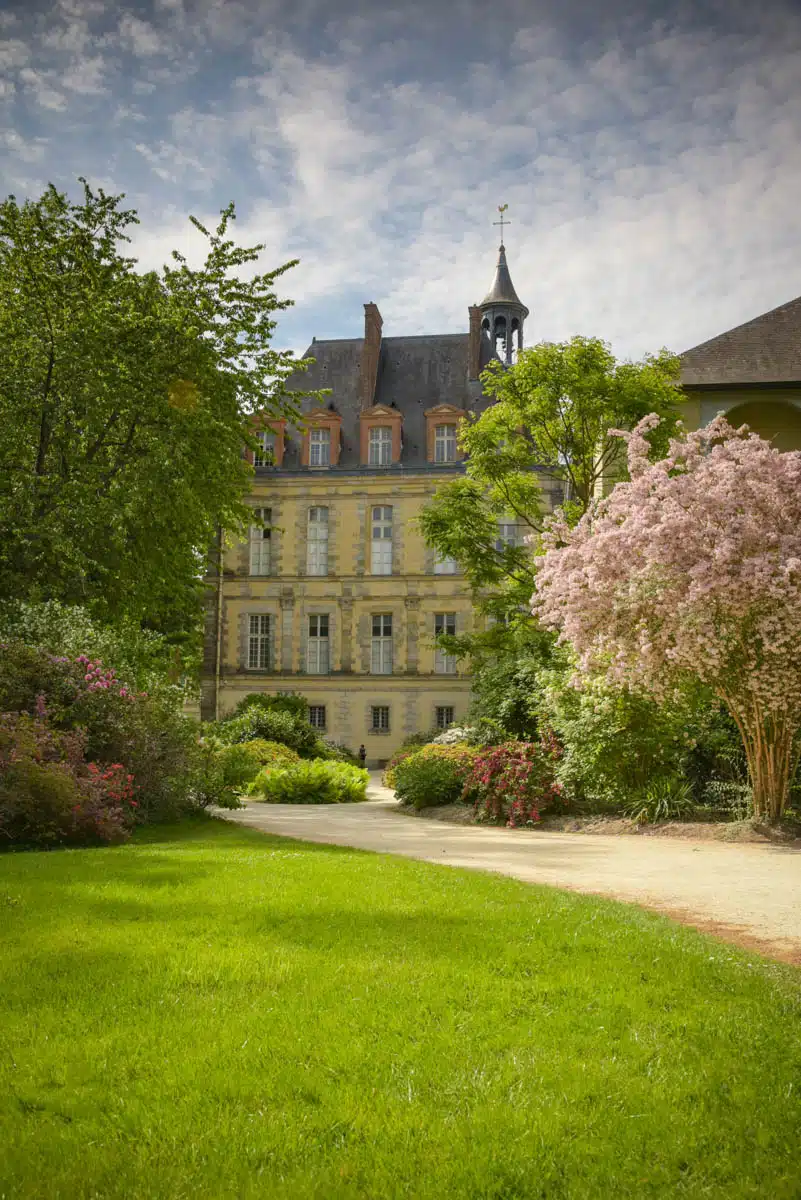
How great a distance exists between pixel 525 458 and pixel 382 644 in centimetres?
1935

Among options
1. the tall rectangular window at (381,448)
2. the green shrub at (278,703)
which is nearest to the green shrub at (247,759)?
the green shrub at (278,703)

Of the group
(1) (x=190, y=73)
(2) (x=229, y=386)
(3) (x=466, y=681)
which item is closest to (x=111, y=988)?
(1) (x=190, y=73)

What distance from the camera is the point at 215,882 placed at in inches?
272

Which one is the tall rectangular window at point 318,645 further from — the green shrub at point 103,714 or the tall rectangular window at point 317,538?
the green shrub at point 103,714

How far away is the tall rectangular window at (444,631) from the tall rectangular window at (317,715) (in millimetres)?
4731

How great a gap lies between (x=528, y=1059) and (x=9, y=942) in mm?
2904

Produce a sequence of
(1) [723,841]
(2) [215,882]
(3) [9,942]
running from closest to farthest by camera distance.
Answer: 1. (3) [9,942]
2. (2) [215,882]
3. (1) [723,841]

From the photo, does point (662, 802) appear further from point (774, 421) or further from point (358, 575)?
point (358, 575)

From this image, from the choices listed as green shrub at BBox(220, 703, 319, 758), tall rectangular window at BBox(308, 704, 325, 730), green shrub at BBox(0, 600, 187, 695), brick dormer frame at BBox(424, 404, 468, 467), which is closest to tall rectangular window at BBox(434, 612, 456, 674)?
tall rectangular window at BBox(308, 704, 325, 730)

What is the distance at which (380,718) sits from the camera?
38719 mm

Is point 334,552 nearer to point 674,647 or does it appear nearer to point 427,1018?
point 674,647

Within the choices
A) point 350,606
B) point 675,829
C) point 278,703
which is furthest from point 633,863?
point 350,606

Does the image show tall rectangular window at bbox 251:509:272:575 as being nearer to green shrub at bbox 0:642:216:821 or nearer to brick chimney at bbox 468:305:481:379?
brick chimney at bbox 468:305:481:379

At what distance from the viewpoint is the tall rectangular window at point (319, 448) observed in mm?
40562
